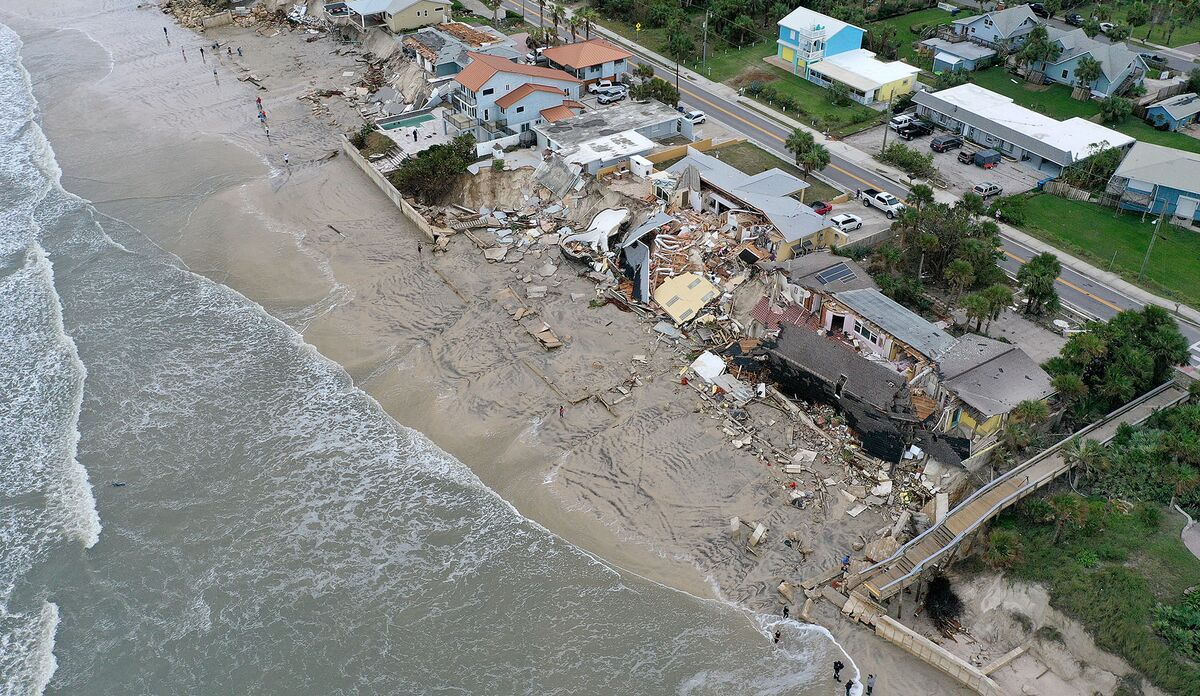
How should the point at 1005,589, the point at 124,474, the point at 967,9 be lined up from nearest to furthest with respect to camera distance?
the point at 1005,589 < the point at 124,474 < the point at 967,9

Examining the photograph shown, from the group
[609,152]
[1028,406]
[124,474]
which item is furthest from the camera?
[609,152]

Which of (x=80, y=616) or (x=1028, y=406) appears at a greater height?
(x=1028, y=406)

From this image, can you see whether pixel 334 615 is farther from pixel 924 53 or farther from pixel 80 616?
pixel 924 53

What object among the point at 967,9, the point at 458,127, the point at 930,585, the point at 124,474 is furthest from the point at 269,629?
the point at 967,9

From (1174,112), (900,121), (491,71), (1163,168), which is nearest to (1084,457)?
(1163,168)

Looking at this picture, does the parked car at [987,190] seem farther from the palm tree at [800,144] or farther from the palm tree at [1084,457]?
the palm tree at [1084,457]

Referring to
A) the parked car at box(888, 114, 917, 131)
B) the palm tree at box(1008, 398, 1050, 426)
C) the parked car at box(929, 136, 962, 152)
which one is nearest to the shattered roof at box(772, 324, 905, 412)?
the palm tree at box(1008, 398, 1050, 426)

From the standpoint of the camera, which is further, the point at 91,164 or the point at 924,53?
the point at 924,53
